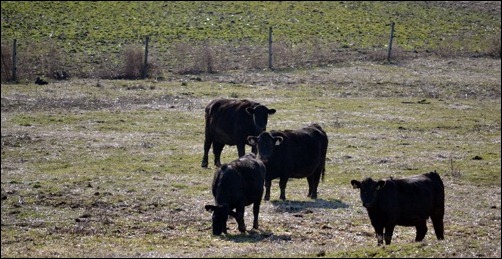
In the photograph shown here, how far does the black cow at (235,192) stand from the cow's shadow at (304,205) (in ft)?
8.46

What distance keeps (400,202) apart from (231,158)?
37.4 feet

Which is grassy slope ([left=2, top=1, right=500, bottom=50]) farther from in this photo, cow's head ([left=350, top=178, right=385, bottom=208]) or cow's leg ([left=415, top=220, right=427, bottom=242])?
cow's head ([left=350, top=178, right=385, bottom=208])

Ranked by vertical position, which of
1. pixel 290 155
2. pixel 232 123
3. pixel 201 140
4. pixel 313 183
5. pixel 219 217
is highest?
pixel 232 123

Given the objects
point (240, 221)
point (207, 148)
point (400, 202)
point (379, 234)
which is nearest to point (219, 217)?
point (240, 221)

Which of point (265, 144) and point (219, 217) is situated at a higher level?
point (265, 144)

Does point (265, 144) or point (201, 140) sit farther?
point (201, 140)

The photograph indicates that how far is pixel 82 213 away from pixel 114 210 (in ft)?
2.68

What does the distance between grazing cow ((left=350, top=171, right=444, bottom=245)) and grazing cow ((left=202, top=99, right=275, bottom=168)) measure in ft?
27.6

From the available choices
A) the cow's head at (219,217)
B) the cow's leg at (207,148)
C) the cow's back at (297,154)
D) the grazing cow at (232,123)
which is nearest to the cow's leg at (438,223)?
the cow's head at (219,217)

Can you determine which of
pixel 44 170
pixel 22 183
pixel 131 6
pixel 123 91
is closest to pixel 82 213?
pixel 22 183

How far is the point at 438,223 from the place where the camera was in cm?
1925

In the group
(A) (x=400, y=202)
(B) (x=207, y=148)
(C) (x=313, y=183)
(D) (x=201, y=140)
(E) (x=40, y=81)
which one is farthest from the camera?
(E) (x=40, y=81)

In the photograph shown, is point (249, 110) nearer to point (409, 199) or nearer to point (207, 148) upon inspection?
point (207, 148)

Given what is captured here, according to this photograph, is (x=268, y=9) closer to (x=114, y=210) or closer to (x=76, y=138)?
Answer: (x=76, y=138)
